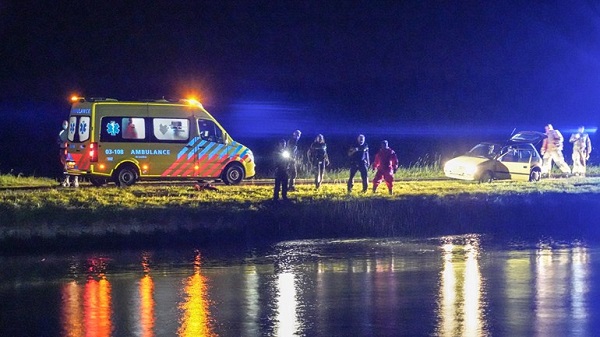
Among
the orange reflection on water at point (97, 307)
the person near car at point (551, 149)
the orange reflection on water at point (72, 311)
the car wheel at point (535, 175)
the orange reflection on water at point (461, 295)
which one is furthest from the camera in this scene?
the person near car at point (551, 149)

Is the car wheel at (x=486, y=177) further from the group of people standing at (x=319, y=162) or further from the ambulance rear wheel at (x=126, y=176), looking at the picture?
the ambulance rear wheel at (x=126, y=176)

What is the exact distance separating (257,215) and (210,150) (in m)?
6.81

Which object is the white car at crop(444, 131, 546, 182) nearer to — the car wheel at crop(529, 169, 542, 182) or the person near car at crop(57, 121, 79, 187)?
the car wheel at crop(529, 169, 542, 182)

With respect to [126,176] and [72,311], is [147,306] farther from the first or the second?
[126,176]

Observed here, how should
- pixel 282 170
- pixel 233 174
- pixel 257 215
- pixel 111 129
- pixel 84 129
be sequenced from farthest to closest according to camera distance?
1. pixel 233 174
2. pixel 111 129
3. pixel 84 129
4. pixel 282 170
5. pixel 257 215

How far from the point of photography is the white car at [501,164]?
29.2 meters

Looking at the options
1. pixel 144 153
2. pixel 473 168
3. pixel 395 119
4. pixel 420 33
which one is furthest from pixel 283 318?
pixel 420 33

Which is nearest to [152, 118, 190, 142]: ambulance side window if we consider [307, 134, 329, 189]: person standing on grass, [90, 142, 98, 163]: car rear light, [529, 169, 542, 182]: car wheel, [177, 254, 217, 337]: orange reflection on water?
[90, 142, 98, 163]: car rear light

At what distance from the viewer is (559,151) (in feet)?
101

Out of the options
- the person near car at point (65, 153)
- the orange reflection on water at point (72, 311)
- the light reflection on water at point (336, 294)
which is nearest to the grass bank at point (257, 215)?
the person near car at point (65, 153)

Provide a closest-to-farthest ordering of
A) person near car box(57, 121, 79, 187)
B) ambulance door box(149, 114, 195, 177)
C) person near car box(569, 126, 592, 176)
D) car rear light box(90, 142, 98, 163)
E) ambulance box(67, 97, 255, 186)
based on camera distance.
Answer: car rear light box(90, 142, 98, 163), ambulance box(67, 97, 255, 186), person near car box(57, 121, 79, 187), ambulance door box(149, 114, 195, 177), person near car box(569, 126, 592, 176)

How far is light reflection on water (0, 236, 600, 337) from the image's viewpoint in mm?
10578

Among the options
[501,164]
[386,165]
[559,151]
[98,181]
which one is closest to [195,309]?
[386,165]

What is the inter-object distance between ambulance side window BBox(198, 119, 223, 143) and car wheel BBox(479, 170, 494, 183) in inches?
311
